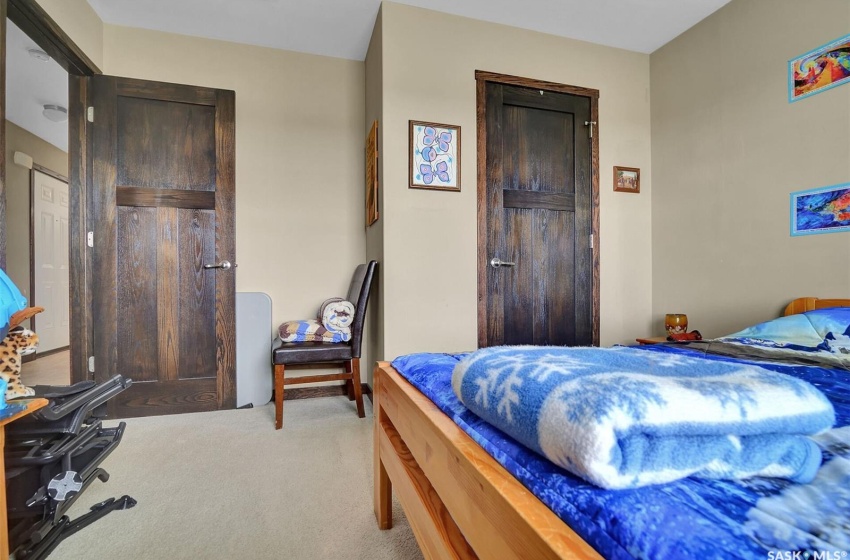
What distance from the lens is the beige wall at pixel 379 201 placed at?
93.4 inches

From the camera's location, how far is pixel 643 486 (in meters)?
0.42

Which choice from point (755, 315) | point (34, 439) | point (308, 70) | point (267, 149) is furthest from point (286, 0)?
point (755, 315)

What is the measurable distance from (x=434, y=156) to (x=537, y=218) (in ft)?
2.91

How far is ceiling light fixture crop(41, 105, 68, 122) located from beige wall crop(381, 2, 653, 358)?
3.44 m

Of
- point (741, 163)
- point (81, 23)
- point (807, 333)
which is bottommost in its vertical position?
point (807, 333)

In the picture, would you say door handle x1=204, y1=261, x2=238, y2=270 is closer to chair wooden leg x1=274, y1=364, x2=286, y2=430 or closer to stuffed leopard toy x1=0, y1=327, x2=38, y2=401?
chair wooden leg x1=274, y1=364, x2=286, y2=430

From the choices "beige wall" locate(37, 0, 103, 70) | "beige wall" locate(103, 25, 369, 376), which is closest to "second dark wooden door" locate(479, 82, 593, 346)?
"beige wall" locate(103, 25, 369, 376)

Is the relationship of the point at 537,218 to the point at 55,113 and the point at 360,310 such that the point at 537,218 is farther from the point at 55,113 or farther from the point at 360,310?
the point at 55,113

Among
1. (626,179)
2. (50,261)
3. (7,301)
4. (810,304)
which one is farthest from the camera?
(50,261)

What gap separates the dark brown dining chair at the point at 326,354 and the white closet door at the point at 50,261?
3.89m

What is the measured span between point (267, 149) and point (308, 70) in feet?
2.31

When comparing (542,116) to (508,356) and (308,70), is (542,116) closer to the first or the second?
(308,70)

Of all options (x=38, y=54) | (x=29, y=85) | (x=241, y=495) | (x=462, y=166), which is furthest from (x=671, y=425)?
(x=29, y=85)

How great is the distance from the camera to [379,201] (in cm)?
241
